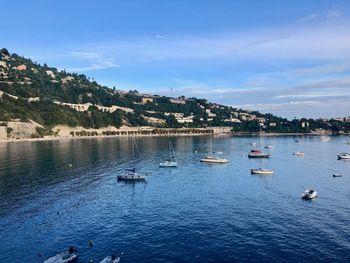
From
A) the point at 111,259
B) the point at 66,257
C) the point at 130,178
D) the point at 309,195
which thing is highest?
the point at 130,178

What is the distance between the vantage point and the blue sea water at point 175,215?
54656mm

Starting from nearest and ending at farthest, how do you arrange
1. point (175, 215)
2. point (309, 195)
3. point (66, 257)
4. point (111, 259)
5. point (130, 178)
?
point (111, 259), point (66, 257), point (175, 215), point (309, 195), point (130, 178)

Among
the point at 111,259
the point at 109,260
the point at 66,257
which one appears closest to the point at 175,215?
the point at 111,259

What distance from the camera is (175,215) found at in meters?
72.6

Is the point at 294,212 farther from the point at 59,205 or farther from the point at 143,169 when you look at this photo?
the point at 143,169

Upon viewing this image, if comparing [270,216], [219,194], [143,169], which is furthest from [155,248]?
[143,169]

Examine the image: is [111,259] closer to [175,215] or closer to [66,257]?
[66,257]

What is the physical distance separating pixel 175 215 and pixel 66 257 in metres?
26.8

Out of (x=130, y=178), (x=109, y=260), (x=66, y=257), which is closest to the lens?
(x=109, y=260)

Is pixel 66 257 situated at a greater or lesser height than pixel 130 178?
lesser

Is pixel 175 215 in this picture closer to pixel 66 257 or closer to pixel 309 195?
pixel 66 257

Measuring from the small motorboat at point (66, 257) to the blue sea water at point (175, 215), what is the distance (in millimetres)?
1617

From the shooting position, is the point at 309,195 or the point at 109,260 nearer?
the point at 109,260

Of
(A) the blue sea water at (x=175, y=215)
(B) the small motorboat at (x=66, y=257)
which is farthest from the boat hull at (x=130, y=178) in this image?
(B) the small motorboat at (x=66, y=257)
